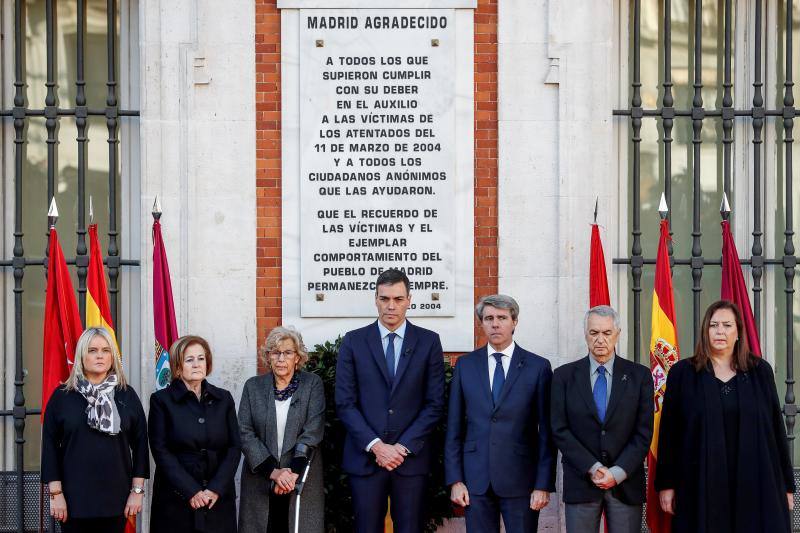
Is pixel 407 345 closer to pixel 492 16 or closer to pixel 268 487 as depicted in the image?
pixel 268 487

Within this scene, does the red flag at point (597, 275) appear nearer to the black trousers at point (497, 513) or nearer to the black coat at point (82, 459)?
the black trousers at point (497, 513)

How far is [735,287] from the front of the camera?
693 centimetres

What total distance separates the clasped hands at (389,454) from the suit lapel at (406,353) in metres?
0.34

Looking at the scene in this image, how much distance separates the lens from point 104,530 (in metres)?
5.99

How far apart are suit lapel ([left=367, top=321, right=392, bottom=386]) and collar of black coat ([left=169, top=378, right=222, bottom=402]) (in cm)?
89

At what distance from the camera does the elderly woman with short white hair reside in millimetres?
6309


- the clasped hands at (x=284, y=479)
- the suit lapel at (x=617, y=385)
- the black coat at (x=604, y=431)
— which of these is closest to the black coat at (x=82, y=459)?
the clasped hands at (x=284, y=479)


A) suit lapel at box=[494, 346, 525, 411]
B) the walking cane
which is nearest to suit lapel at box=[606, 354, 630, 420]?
suit lapel at box=[494, 346, 525, 411]


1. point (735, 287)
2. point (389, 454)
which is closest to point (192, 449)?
point (389, 454)

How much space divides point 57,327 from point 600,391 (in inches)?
129

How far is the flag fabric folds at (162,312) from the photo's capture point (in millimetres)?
6902

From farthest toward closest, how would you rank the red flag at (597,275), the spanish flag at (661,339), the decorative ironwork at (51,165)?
the decorative ironwork at (51,165), the red flag at (597,275), the spanish flag at (661,339)

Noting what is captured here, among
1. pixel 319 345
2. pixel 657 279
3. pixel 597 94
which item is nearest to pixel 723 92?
pixel 597 94

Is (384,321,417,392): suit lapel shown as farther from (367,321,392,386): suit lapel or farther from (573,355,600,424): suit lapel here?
(573,355,600,424): suit lapel
